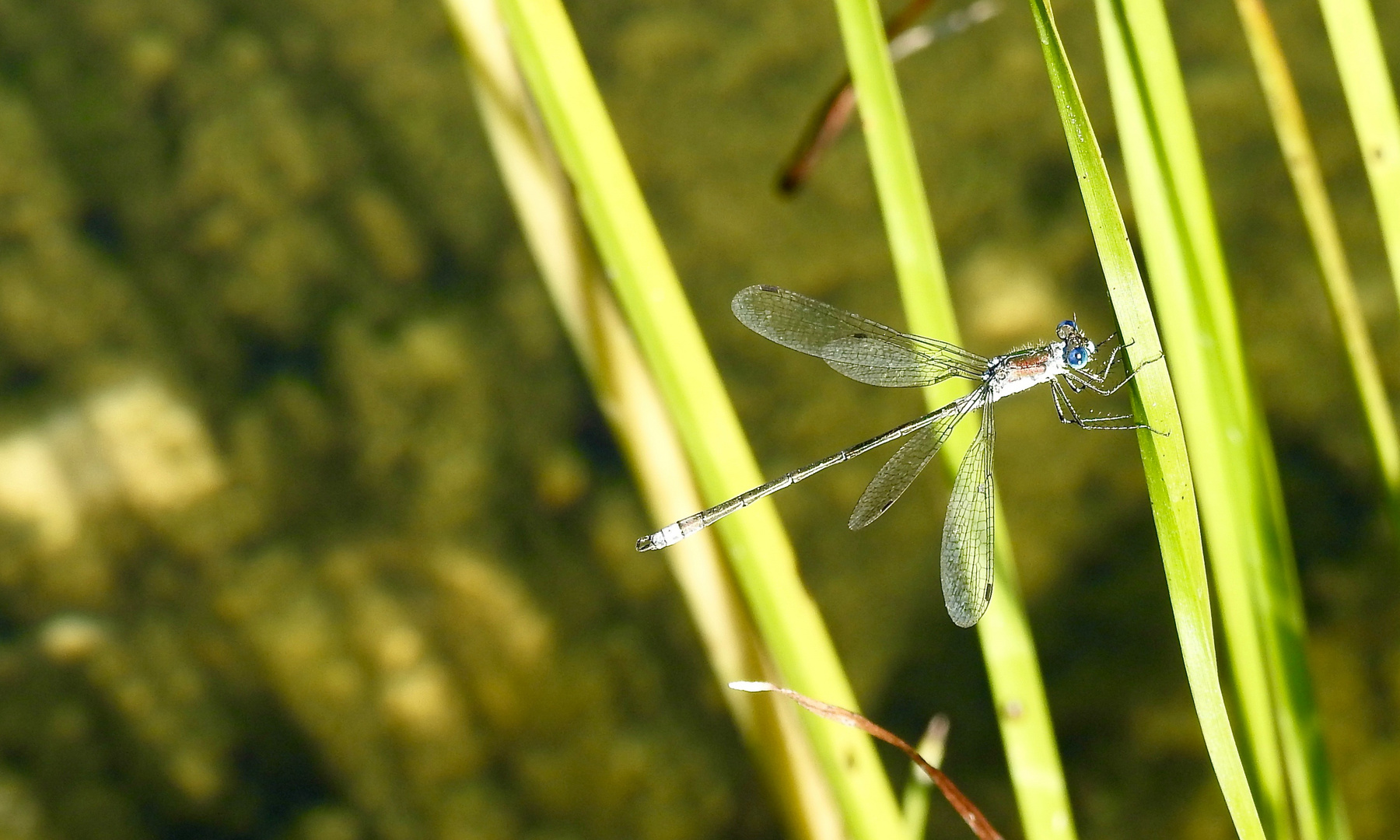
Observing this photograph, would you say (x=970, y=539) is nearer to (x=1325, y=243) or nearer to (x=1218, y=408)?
(x=1218, y=408)

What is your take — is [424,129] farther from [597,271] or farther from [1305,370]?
[1305,370]

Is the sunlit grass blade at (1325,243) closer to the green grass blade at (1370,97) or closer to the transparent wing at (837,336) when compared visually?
the green grass blade at (1370,97)

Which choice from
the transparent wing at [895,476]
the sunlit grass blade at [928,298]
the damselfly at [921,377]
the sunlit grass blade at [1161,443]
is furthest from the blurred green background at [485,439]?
the sunlit grass blade at [1161,443]

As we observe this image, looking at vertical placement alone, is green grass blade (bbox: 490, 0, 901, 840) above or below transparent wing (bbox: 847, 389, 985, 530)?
above

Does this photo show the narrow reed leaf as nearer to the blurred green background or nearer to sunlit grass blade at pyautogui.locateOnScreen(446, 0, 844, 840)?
sunlit grass blade at pyautogui.locateOnScreen(446, 0, 844, 840)

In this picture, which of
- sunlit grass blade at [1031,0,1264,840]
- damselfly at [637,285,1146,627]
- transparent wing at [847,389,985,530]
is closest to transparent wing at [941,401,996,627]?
damselfly at [637,285,1146,627]
